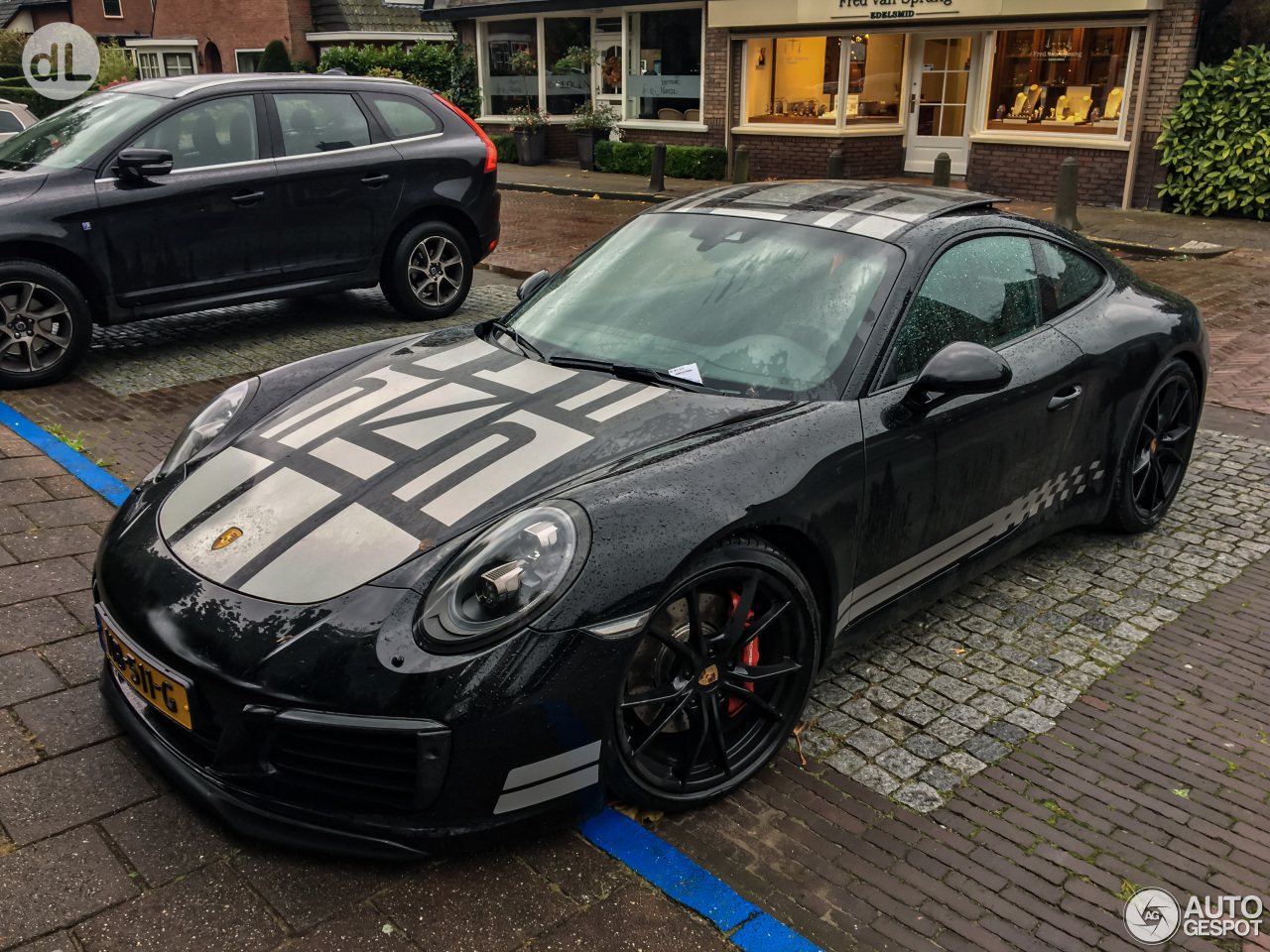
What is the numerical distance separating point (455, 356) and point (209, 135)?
15.2 ft

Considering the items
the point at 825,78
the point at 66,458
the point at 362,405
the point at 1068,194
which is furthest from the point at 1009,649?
the point at 825,78

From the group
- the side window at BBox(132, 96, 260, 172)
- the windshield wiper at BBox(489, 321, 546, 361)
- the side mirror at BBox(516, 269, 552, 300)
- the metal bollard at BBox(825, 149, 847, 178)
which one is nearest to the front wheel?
the side window at BBox(132, 96, 260, 172)

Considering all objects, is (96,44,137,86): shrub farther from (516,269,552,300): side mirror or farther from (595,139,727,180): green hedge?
(516,269,552,300): side mirror

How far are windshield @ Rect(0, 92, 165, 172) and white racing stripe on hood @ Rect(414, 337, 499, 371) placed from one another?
439 cm

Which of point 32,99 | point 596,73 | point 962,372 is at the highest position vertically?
point 596,73

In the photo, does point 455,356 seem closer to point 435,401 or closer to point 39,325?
point 435,401

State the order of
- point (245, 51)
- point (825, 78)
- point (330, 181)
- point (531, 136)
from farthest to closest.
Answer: point (245, 51), point (531, 136), point (825, 78), point (330, 181)

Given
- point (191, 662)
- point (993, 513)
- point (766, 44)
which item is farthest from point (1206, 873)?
point (766, 44)

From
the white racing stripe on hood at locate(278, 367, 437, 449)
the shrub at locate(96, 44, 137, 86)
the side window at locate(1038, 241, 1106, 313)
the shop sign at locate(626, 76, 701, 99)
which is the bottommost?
the white racing stripe on hood at locate(278, 367, 437, 449)

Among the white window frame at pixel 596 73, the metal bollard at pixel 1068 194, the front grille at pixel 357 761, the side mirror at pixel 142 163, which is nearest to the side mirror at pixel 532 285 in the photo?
the front grille at pixel 357 761

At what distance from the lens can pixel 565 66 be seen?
22.4 metres

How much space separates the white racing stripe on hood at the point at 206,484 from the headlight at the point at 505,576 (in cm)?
93

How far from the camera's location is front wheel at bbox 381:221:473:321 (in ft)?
27.3

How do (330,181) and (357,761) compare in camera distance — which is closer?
(357,761)
